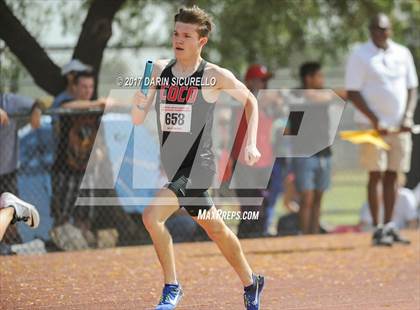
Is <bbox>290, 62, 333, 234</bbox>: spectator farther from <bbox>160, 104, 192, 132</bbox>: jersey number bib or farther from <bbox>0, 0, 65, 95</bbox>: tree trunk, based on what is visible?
<bbox>160, 104, 192, 132</bbox>: jersey number bib

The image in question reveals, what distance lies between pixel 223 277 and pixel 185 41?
285 cm

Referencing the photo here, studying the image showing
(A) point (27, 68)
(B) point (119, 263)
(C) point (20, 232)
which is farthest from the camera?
(A) point (27, 68)

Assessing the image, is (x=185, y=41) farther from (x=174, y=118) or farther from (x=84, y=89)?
(x=84, y=89)

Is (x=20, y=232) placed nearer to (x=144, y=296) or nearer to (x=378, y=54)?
(x=144, y=296)

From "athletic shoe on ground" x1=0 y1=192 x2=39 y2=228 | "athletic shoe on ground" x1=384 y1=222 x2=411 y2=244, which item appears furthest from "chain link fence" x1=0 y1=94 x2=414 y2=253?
"athletic shoe on ground" x1=0 y1=192 x2=39 y2=228

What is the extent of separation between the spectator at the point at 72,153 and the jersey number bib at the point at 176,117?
4224 mm

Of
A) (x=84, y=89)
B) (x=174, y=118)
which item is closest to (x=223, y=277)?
(x=174, y=118)

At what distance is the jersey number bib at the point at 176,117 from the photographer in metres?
6.99

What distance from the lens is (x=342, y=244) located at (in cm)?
1159

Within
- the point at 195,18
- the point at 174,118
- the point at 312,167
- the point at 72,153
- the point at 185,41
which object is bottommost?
the point at 312,167

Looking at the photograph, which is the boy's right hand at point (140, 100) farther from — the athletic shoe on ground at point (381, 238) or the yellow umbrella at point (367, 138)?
the athletic shoe on ground at point (381, 238)

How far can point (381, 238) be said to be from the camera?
11.2m

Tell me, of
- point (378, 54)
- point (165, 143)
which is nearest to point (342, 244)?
point (378, 54)

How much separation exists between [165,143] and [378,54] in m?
5.09
